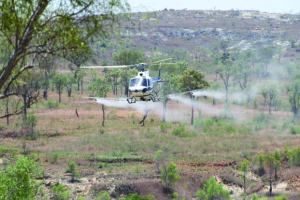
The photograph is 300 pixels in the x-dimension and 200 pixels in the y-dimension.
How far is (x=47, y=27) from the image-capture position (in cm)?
647

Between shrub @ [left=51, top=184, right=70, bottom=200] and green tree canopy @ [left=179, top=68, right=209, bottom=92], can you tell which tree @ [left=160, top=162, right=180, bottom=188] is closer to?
shrub @ [left=51, top=184, right=70, bottom=200]

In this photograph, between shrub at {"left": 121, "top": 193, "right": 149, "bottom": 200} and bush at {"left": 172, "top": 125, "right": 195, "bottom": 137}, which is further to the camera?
bush at {"left": 172, "top": 125, "right": 195, "bottom": 137}

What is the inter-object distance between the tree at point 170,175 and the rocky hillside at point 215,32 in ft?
294

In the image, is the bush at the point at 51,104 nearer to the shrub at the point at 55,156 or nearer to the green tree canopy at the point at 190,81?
the green tree canopy at the point at 190,81

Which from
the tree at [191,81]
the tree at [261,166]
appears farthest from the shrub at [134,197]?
the tree at [191,81]

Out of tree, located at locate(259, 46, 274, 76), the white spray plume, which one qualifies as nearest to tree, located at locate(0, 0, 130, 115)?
the white spray plume

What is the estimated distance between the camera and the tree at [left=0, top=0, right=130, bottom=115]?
6.21 metres

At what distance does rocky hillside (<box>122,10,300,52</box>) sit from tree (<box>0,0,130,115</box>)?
349 ft

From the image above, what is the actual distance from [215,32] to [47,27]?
143 metres

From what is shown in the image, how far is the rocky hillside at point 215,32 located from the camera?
129m

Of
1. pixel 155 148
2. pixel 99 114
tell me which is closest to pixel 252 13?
pixel 99 114

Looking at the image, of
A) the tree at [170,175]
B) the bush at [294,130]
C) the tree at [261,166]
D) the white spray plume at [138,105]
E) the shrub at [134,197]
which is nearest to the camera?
the shrub at [134,197]

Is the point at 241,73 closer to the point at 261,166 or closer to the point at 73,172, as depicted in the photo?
the point at 261,166

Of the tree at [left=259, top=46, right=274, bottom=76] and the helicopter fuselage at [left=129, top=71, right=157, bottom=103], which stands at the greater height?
the tree at [left=259, top=46, right=274, bottom=76]
